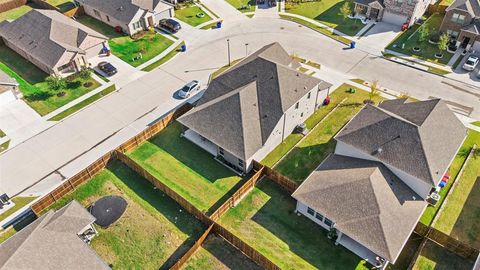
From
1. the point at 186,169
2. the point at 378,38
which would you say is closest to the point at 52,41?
the point at 186,169

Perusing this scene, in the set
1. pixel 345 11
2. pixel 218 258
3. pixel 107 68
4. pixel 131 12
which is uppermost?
pixel 131 12

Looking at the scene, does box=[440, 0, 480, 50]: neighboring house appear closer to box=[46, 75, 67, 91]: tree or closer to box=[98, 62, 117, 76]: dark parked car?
box=[98, 62, 117, 76]: dark parked car

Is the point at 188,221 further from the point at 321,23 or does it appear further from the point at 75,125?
the point at 321,23

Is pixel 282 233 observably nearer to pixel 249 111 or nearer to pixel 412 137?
pixel 249 111

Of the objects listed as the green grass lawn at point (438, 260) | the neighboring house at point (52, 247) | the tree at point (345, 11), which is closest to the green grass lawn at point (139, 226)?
the neighboring house at point (52, 247)

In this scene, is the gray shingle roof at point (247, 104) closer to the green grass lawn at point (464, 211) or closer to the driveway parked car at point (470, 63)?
the green grass lawn at point (464, 211)

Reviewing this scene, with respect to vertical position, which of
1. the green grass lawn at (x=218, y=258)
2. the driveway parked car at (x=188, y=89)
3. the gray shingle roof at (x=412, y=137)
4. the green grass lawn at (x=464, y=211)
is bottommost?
the green grass lawn at (x=218, y=258)

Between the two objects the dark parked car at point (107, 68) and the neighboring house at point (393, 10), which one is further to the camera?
the neighboring house at point (393, 10)
